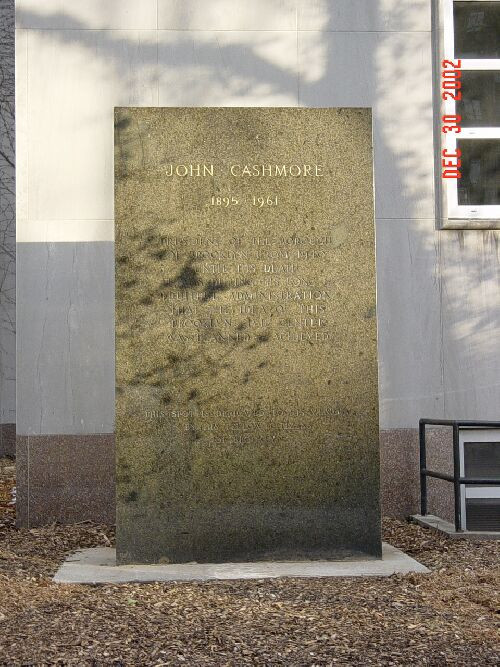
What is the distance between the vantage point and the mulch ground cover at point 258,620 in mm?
4441

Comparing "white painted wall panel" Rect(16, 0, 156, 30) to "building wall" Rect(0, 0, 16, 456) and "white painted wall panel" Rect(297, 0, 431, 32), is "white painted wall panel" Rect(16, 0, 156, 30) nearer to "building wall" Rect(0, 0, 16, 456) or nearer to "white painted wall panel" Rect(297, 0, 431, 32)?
"white painted wall panel" Rect(297, 0, 431, 32)

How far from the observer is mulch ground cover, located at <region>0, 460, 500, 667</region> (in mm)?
4441

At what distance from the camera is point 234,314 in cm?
662

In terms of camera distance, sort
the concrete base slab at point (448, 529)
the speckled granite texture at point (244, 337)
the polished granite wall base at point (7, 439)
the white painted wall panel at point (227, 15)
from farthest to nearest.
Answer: the polished granite wall base at point (7, 439), the white painted wall panel at point (227, 15), the concrete base slab at point (448, 529), the speckled granite texture at point (244, 337)

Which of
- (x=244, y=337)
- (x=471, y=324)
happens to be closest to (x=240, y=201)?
(x=244, y=337)

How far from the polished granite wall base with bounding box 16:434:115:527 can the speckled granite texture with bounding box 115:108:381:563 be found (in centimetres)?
212

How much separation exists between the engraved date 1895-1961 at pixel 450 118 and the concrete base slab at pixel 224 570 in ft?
12.6

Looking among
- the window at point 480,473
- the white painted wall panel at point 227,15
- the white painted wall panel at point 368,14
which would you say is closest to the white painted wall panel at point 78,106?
the white painted wall panel at point 227,15

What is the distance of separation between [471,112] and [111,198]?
3.44m

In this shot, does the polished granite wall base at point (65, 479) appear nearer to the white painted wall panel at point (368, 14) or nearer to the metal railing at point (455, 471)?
the metal railing at point (455, 471)

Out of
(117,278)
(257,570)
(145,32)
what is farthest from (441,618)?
(145,32)

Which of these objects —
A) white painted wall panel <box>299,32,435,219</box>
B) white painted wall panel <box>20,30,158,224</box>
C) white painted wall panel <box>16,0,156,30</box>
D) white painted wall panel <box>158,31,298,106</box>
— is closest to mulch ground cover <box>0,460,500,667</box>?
white painted wall panel <box>20,30,158,224</box>

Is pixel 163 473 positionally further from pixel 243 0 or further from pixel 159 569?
pixel 243 0

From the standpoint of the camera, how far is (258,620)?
501 centimetres
